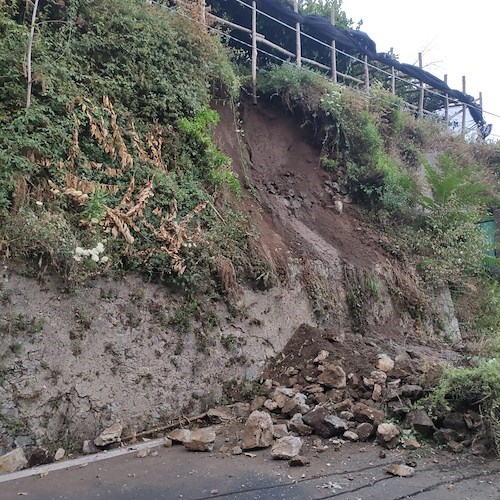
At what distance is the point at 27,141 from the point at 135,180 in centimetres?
134

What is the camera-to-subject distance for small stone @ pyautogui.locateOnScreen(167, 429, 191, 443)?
4.56 meters

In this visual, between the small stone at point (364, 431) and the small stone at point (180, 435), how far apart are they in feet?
5.46

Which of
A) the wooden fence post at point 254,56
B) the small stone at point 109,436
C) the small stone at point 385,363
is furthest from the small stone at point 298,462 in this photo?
the wooden fence post at point 254,56

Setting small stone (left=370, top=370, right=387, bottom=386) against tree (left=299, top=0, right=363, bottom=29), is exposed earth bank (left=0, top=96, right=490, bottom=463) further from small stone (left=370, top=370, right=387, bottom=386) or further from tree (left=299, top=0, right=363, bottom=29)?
tree (left=299, top=0, right=363, bottom=29)

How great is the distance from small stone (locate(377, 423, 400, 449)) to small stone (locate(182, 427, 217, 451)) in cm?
158

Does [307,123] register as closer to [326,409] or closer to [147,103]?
[147,103]

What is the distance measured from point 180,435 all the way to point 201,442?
1.06 ft

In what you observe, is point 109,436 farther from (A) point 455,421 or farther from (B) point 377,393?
(A) point 455,421

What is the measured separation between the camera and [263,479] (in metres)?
3.68

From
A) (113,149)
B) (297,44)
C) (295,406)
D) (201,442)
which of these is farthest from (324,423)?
(297,44)

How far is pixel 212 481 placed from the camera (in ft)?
12.0

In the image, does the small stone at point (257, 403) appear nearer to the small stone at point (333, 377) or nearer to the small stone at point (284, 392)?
the small stone at point (284, 392)

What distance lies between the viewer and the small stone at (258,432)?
4.36 metres

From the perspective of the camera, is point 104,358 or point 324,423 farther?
point 104,358
